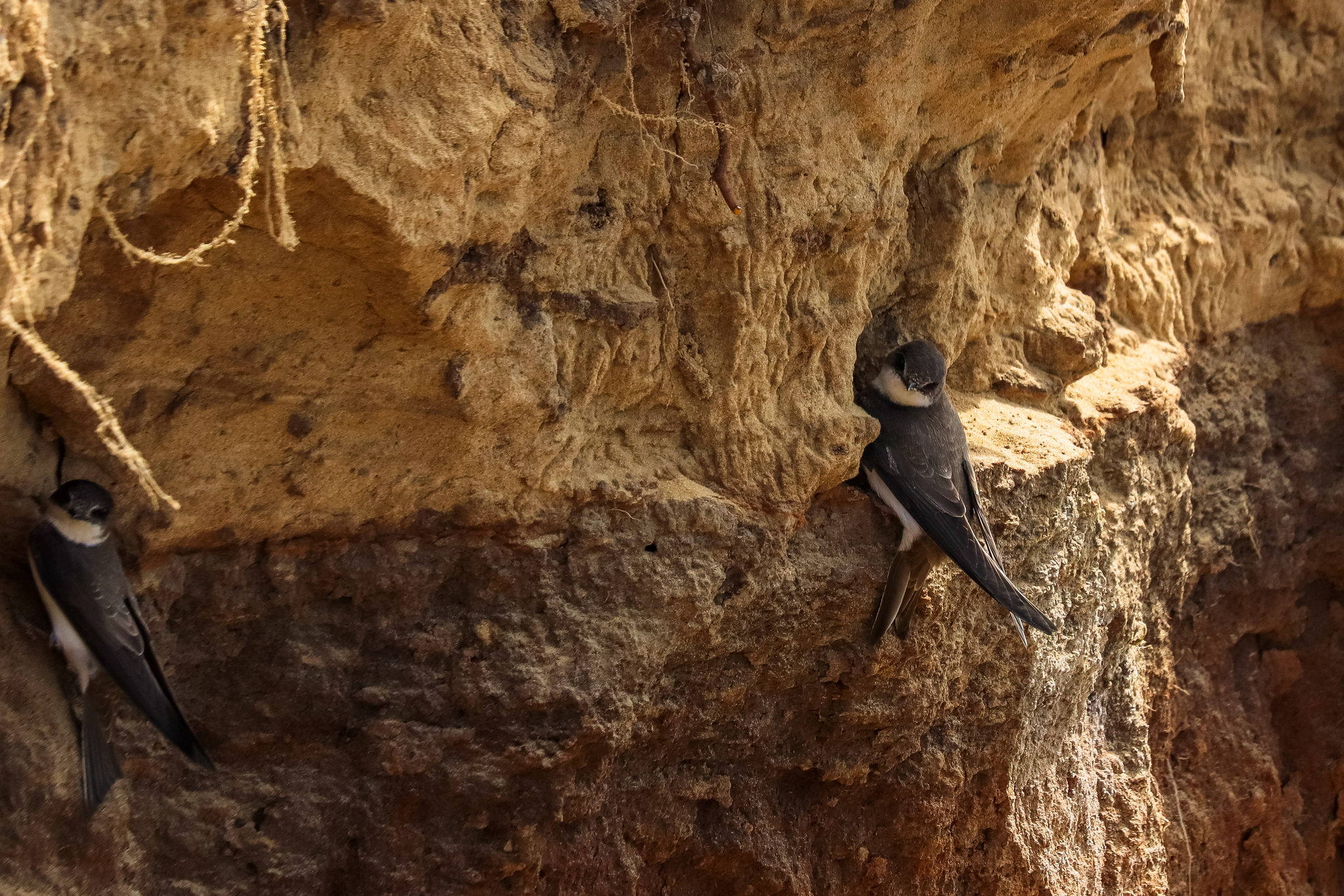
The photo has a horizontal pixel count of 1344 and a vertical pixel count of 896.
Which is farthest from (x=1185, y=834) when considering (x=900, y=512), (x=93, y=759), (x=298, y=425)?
(x=93, y=759)

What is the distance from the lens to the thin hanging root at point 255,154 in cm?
144

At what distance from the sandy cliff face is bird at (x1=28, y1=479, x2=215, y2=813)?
64 mm

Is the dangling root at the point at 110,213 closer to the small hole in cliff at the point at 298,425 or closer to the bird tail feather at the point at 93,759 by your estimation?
the small hole in cliff at the point at 298,425

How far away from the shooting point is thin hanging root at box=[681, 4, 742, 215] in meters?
2.00

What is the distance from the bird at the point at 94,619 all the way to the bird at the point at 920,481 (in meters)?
1.44

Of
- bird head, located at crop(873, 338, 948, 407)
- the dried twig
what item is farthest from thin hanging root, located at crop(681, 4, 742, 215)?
the dried twig

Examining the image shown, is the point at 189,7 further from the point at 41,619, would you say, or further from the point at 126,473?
the point at 41,619

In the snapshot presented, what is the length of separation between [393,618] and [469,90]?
3.17 ft

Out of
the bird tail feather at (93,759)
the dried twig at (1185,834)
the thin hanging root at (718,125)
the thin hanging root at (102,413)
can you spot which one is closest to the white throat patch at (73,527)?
the thin hanging root at (102,413)

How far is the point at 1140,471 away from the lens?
10.1 ft

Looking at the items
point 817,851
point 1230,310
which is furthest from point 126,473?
point 1230,310

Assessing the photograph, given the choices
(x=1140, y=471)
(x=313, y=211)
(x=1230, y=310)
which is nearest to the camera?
(x=313, y=211)

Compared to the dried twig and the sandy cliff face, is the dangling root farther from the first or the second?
the dried twig

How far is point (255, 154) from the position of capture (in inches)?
59.6
